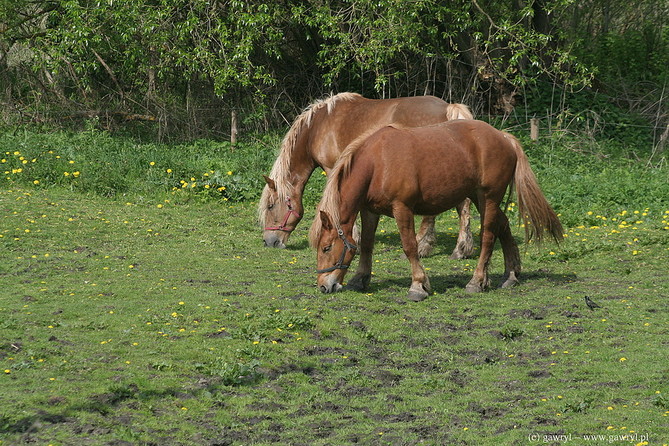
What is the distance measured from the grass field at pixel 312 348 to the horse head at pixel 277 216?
30 cm

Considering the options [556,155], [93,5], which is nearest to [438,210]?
[556,155]

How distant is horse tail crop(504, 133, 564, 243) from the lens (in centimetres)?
911

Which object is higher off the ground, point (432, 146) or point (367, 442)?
point (432, 146)

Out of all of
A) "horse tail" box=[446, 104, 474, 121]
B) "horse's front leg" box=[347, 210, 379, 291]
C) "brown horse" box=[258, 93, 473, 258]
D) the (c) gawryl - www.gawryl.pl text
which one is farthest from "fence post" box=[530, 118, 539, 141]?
the (c) gawryl - www.gawryl.pl text

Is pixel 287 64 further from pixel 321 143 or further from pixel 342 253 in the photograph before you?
pixel 342 253

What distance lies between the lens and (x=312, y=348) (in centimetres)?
689

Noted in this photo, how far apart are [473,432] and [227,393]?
1.76 metres

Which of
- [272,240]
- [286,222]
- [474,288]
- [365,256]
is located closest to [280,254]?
[272,240]

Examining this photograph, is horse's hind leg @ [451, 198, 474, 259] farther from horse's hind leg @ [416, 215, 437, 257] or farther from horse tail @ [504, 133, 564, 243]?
horse tail @ [504, 133, 564, 243]

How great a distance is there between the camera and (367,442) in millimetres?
5047

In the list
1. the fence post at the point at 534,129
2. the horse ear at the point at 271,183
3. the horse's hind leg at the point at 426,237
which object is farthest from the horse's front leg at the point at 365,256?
the fence post at the point at 534,129

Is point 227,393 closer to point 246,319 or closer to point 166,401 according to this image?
point 166,401

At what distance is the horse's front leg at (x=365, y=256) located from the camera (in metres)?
9.02

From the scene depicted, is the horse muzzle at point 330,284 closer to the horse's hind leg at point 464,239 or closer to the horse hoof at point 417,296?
the horse hoof at point 417,296
